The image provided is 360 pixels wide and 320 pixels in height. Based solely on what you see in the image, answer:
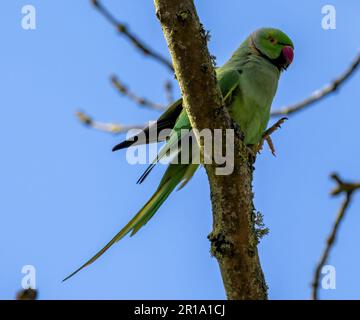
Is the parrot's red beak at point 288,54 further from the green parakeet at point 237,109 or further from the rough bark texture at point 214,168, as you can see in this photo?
the rough bark texture at point 214,168

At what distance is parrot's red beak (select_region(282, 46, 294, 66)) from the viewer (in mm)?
5258

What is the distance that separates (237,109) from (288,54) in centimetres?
106

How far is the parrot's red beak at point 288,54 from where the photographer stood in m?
5.26

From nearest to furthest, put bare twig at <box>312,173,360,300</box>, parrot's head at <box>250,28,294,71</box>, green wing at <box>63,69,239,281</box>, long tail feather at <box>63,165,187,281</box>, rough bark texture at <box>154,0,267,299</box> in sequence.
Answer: bare twig at <box>312,173,360,300</box> → rough bark texture at <box>154,0,267,299</box> → long tail feather at <box>63,165,187,281</box> → green wing at <box>63,69,239,281</box> → parrot's head at <box>250,28,294,71</box>

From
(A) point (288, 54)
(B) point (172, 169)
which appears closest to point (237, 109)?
(B) point (172, 169)

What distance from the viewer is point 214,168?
3139mm

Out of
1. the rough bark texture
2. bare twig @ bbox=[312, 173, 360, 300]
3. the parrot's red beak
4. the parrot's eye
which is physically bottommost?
bare twig @ bbox=[312, 173, 360, 300]

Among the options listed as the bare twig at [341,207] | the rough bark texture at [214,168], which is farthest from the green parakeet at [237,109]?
the bare twig at [341,207]

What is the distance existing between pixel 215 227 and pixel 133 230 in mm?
972

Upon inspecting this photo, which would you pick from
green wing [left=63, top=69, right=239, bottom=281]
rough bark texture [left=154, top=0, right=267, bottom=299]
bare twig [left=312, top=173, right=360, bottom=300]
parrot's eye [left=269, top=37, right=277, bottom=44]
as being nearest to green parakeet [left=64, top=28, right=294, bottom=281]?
green wing [left=63, top=69, right=239, bottom=281]

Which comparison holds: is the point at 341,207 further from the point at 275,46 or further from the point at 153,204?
the point at 275,46

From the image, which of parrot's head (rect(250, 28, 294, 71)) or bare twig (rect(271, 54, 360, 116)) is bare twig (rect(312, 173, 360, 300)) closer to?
bare twig (rect(271, 54, 360, 116))

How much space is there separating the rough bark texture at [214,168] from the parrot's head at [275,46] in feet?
7.27
